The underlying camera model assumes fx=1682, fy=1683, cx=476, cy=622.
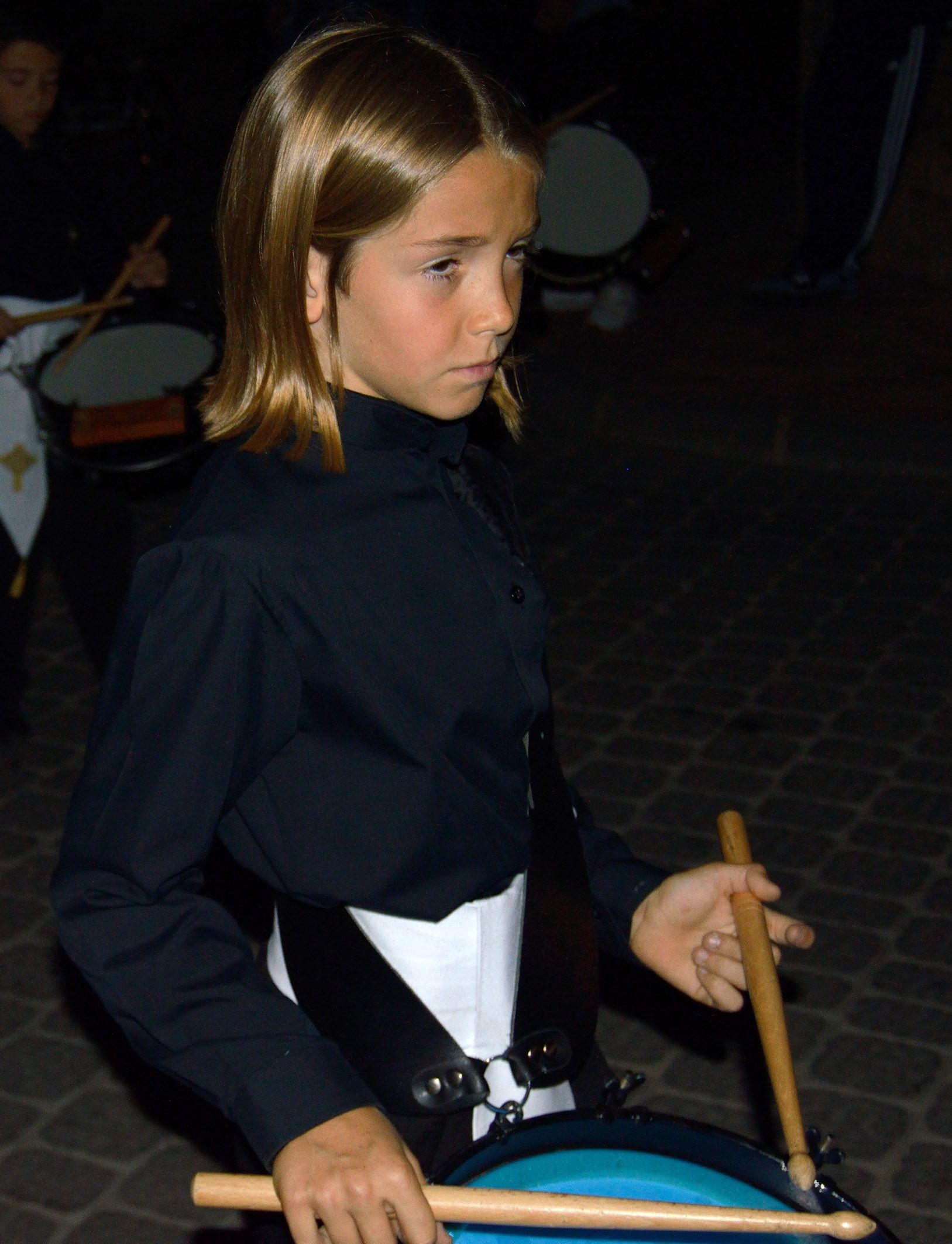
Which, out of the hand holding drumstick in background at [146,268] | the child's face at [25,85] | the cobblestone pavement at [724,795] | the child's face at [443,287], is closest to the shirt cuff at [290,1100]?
the child's face at [443,287]

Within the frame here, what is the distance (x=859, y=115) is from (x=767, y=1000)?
7350mm

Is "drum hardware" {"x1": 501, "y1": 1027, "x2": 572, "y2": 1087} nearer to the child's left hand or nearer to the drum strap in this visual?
the drum strap

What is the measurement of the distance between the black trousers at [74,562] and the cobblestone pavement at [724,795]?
280 millimetres

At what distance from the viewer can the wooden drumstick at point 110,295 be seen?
4441mm

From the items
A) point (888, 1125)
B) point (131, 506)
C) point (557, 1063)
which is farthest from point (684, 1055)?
point (131, 506)

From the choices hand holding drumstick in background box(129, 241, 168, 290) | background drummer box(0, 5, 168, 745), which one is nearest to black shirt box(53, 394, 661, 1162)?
background drummer box(0, 5, 168, 745)

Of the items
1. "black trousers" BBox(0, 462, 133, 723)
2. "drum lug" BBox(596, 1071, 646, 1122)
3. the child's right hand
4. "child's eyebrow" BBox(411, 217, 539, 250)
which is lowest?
"black trousers" BBox(0, 462, 133, 723)

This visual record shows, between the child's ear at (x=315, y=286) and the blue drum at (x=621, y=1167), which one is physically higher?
the child's ear at (x=315, y=286)

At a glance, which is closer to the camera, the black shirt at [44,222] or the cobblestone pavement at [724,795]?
the cobblestone pavement at [724,795]

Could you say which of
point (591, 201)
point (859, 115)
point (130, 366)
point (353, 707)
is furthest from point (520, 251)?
point (859, 115)

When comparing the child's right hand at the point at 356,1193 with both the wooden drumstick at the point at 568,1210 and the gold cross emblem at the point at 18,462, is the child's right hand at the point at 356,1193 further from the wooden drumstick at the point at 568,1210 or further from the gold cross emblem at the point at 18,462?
the gold cross emblem at the point at 18,462

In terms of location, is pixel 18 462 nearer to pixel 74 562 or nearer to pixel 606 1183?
pixel 74 562

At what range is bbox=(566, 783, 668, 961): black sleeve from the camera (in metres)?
1.84

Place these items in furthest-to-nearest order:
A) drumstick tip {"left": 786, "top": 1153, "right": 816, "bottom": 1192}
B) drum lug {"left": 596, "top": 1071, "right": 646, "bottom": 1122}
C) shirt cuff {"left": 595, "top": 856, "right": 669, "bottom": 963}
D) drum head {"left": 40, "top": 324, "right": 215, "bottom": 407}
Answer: drum head {"left": 40, "top": 324, "right": 215, "bottom": 407} → shirt cuff {"left": 595, "top": 856, "right": 669, "bottom": 963} → drum lug {"left": 596, "top": 1071, "right": 646, "bottom": 1122} → drumstick tip {"left": 786, "top": 1153, "right": 816, "bottom": 1192}
